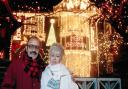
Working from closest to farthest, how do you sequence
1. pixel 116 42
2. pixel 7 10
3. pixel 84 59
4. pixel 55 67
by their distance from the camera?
pixel 55 67, pixel 7 10, pixel 116 42, pixel 84 59

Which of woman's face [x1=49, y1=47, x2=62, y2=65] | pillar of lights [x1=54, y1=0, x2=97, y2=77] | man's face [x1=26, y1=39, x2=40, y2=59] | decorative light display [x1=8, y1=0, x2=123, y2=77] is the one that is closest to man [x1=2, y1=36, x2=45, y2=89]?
man's face [x1=26, y1=39, x2=40, y2=59]

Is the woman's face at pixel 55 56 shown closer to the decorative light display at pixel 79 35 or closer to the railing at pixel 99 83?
the railing at pixel 99 83

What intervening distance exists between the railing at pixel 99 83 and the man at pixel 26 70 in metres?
3.40

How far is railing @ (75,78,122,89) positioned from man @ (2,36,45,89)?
3.40 meters

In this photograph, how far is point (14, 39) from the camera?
66.1ft

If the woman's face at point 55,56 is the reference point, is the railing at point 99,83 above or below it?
below

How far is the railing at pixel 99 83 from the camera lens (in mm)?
9305

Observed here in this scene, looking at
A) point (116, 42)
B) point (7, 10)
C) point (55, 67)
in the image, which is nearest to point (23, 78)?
point (55, 67)

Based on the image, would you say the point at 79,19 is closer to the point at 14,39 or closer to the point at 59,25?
the point at 59,25

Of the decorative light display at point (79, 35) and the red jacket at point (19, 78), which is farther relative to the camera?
the decorative light display at point (79, 35)

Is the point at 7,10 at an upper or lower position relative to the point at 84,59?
upper

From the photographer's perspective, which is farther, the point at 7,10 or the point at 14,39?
the point at 14,39

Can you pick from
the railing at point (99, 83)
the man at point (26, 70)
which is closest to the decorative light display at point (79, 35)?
the railing at point (99, 83)

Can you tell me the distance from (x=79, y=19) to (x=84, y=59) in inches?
86.5
